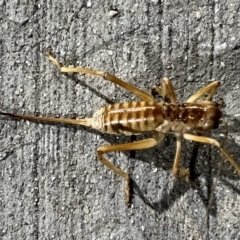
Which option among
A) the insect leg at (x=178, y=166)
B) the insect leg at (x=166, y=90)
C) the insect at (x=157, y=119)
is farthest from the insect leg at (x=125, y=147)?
the insect leg at (x=166, y=90)

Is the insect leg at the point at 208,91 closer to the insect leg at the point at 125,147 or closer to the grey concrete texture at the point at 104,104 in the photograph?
the grey concrete texture at the point at 104,104

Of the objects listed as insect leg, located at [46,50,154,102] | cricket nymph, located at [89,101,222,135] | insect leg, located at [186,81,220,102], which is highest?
insect leg, located at [46,50,154,102]

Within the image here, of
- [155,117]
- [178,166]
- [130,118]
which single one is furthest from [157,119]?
[178,166]

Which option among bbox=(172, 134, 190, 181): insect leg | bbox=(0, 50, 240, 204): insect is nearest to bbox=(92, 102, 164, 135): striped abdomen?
bbox=(0, 50, 240, 204): insect

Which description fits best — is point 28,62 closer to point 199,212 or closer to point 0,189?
point 0,189

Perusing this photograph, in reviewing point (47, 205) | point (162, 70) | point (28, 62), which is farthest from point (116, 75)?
point (47, 205)

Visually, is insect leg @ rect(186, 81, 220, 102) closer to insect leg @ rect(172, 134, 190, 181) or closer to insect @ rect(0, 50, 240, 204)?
insect @ rect(0, 50, 240, 204)
